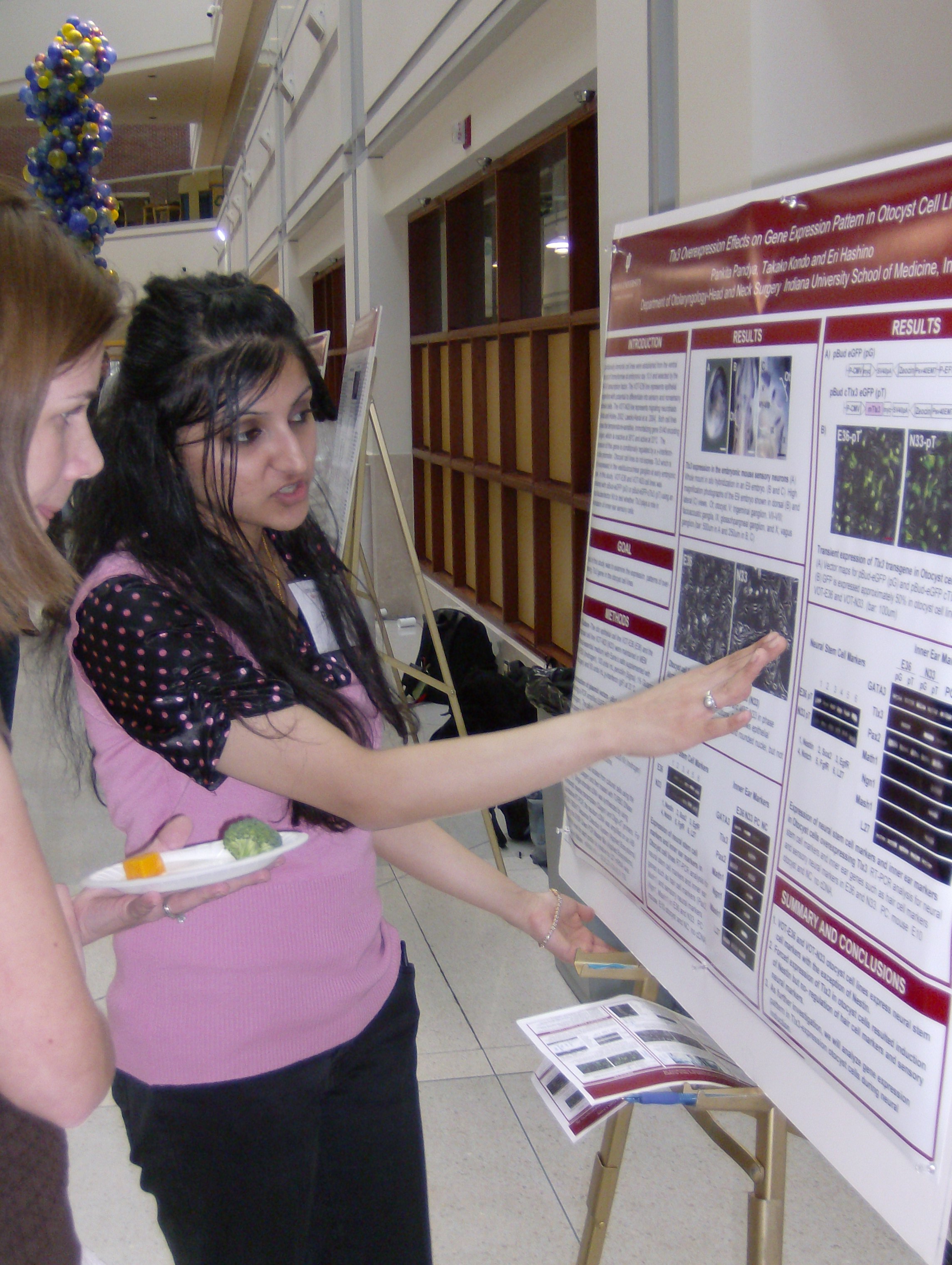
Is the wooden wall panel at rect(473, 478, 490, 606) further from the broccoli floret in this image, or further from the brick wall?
the brick wall

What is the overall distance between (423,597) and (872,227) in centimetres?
255

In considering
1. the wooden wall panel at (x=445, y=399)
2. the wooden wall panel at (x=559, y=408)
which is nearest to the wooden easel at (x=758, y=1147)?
the wooden wall panel at (x=559, y=408)

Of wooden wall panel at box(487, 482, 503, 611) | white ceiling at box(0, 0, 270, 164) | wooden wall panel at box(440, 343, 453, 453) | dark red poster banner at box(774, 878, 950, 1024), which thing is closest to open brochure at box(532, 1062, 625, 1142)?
dark red poster banner at box(774, 878, 950, 1024)

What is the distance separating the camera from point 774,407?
3.31 feet

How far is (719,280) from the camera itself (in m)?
1.11

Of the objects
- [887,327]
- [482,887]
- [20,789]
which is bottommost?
[482,887]

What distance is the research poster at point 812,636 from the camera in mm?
833

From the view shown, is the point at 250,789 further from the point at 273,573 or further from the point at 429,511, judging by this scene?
the point at 429,511

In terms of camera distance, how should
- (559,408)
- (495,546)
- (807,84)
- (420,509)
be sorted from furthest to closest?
(420,509)
(495,546)
(559,408)
(807,84)

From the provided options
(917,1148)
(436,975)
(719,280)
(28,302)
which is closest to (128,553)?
(28,302)

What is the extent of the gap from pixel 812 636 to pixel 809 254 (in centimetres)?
37

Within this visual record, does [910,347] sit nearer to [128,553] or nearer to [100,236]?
[128,553]

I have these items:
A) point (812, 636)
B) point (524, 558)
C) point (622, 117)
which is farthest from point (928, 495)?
point (524, 558)

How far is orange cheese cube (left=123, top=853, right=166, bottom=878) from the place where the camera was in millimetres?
917
